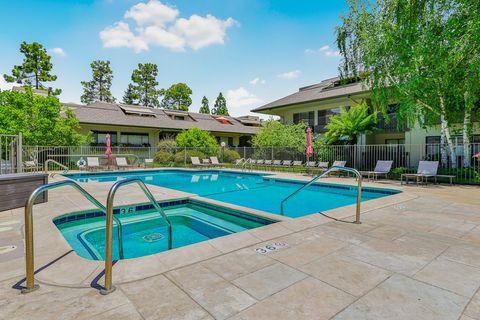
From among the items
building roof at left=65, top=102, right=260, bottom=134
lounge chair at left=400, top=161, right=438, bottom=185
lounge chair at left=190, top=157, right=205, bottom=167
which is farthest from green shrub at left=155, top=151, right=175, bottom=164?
lounge chair at left=400, top=161, right=438, bottom=185

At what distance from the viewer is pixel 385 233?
171 inches

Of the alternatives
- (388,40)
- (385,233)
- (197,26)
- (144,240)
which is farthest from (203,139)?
(385,233)

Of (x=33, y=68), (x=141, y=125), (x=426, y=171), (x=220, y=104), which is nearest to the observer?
(x=426, y=171)

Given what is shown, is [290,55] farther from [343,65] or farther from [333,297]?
[333,297]

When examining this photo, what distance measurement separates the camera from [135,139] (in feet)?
84.5

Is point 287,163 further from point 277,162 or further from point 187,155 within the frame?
point 187,155

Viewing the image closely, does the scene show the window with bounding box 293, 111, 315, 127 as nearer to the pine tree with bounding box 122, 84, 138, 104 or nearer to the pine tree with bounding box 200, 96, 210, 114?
the pine tree with bounding box 200, 96, 210, 114

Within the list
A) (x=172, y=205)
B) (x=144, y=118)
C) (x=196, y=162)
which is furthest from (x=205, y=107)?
(x=172, y=205)

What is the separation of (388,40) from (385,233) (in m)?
10.2

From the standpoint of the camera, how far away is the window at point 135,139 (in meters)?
25.1

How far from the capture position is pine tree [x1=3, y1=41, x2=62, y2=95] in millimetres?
29094

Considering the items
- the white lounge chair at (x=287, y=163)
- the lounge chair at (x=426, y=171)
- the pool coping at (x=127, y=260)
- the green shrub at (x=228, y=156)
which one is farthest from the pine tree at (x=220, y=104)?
the pool coping at (x=127, y=260)

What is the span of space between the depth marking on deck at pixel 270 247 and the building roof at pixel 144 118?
72.9 feet

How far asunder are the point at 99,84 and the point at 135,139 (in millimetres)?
22646
